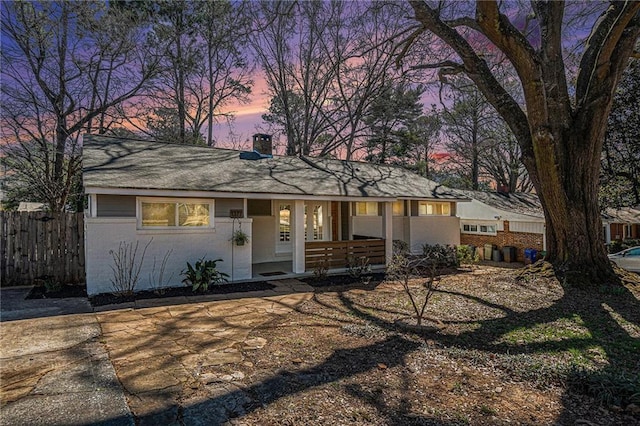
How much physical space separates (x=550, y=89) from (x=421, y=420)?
8806mm

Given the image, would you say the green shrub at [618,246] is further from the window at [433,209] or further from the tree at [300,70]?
the tree at [300,70]

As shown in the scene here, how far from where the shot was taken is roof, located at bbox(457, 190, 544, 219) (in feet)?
60.4

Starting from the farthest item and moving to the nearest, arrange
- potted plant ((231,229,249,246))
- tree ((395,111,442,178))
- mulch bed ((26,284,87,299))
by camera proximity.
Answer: tree ((395,111,442,178)), potted plant ((231,229,249,246)), mulch bed ((26,284,87,299))

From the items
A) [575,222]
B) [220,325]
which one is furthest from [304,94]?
[220,325]

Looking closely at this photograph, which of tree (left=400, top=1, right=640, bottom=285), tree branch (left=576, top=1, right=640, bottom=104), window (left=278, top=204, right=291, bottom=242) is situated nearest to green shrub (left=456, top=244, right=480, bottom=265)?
tree (left=400, top=1, right=640, bottom=285)

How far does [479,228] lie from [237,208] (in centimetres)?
1378

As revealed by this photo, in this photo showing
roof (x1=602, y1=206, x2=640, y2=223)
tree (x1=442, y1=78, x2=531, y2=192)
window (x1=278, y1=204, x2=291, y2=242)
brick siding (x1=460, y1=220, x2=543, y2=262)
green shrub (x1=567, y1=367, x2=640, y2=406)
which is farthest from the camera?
tree (x1=442, y1=78, x2=531, y2=192)

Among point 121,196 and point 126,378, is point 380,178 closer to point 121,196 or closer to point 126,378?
point 121,196

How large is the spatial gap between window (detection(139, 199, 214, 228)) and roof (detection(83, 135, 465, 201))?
1.75 ft

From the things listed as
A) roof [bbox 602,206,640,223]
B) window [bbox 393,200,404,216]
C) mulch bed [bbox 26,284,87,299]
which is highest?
window [bbox 393,200,404,216]

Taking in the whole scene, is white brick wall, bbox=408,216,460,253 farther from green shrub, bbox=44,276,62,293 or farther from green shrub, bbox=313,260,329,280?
green shrub, bbox=44,276,62,293

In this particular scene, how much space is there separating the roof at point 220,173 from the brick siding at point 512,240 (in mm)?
3721

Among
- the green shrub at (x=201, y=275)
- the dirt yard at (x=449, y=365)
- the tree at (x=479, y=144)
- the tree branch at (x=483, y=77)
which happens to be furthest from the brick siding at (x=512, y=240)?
the green shrub at (x=201, y=275)

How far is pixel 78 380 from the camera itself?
152 inches
